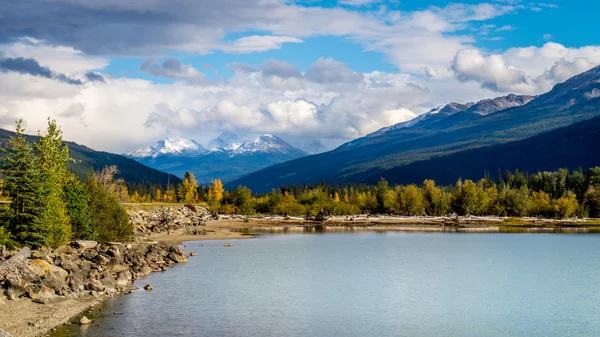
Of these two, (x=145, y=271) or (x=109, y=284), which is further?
(x=145, y=271)

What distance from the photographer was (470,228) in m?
149

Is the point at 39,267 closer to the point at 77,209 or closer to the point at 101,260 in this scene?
the point at 101,260

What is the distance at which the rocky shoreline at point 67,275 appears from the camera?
4012cm

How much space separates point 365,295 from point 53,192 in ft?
109

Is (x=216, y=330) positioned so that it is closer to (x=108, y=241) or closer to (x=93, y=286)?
(x=93, y=286)

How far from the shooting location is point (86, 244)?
63938mm

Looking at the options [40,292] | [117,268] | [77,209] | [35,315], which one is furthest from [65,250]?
[35,315]

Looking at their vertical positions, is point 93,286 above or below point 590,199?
below

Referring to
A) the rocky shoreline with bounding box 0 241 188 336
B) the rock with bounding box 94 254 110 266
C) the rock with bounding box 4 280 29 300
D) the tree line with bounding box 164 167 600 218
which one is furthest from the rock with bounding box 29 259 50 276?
the tree line with bounding box 164 167 600 218

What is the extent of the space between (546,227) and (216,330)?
134m

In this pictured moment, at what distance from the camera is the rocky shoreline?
40125 millimetres

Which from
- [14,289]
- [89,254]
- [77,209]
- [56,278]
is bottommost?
[14,289]

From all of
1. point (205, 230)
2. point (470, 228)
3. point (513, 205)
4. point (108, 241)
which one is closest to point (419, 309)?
point (108, 241)

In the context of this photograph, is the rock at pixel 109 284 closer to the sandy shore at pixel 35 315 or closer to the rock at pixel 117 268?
the sandy shore at pixel 35 315
